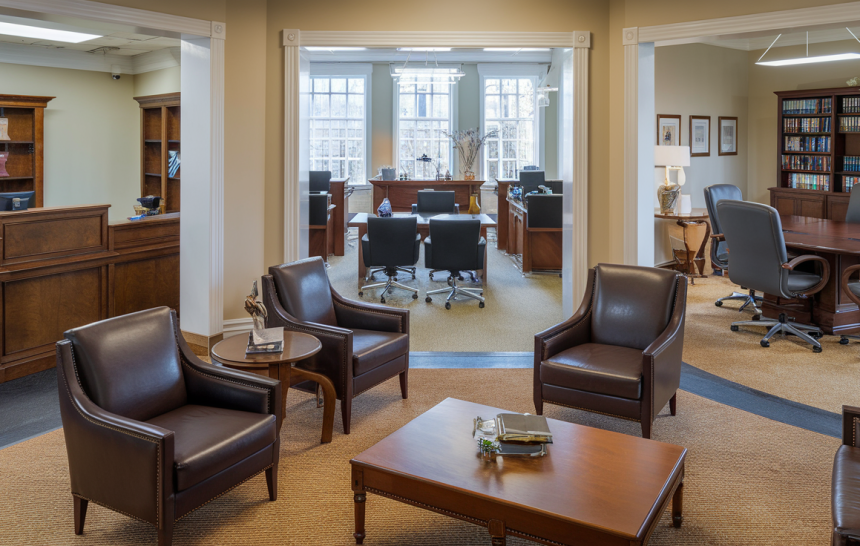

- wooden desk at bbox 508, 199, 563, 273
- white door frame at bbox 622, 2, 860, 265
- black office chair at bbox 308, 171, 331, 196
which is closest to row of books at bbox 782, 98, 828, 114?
wooden desk at bbox 508, 199, 563, 273

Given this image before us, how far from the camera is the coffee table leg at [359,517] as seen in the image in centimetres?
262

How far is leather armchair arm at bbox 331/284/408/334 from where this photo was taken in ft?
14.1

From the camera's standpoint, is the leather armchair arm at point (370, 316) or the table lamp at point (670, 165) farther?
the table lamp at point (670, 165)

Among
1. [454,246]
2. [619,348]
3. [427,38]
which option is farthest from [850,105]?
[619,348]

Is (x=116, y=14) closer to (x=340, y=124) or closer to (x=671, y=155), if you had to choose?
(x=671, y=155)

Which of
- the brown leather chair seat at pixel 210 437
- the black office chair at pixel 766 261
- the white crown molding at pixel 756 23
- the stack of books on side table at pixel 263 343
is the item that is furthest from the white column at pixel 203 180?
the black office chair at pixel 766 261

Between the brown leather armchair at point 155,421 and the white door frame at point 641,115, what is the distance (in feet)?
11.0

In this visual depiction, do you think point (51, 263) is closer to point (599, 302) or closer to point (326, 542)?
point (326, 542)

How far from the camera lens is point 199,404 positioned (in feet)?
10.2

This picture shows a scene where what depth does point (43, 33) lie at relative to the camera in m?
7.16

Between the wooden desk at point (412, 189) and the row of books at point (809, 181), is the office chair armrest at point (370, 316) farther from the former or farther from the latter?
the row of books at point (809, 181)

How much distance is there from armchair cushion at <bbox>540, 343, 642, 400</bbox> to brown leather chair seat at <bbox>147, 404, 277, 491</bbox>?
159 cm

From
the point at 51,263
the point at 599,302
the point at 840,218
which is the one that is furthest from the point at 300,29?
the point at 840,218

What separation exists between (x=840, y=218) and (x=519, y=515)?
8.74 meters
